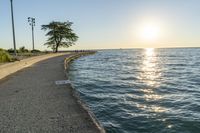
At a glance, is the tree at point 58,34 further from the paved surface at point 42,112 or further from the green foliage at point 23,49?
the paved surface at point 42,112

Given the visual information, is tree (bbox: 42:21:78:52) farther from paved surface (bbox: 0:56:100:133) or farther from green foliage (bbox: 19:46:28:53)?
paved surface (bbox: 0:56:100:133)

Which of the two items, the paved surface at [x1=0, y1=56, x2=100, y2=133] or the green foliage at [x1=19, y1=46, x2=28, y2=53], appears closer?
the paved surface at [x1=0, y1=56, x2=100, y2=133]

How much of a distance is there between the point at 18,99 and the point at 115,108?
154 inches

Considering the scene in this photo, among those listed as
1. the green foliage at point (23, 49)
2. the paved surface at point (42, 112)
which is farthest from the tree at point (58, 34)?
the paved surface at point (42, 112)

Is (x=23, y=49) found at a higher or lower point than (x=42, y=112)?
higher

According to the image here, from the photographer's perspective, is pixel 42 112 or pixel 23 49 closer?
pixel 42 112

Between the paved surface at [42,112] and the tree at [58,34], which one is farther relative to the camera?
the tree at [58,34]

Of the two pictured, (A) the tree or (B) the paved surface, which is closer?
(B) the paved surface

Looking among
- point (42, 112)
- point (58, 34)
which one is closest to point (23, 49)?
point (58, 34)

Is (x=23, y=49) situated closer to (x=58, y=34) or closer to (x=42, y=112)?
(x=58, y=34)

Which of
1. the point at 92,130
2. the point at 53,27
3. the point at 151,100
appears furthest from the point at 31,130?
the point at 53,27

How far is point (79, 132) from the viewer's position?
6.60 meters

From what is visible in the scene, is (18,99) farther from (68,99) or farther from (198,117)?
(198,117)

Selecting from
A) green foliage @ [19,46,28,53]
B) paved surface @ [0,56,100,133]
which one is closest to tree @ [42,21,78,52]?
green foliage @ [19,46,28,53]
